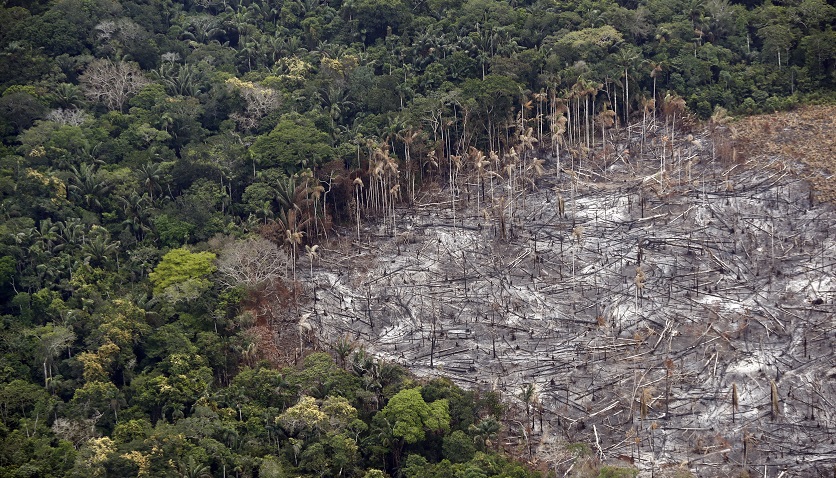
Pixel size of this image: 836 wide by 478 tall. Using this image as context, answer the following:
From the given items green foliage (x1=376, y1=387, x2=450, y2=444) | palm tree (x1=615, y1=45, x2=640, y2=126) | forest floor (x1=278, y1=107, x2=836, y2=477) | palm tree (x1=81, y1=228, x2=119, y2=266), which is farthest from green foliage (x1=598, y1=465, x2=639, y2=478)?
palm tree (x1=615, y1=45, x2=640, y2=126)

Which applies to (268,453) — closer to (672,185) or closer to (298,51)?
(672,185)

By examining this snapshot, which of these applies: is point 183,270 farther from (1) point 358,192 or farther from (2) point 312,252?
(1) point 358,192

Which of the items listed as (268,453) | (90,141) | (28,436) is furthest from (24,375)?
(90,141)

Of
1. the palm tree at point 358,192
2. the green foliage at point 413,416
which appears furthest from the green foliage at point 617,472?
the palm tree at point 358,192

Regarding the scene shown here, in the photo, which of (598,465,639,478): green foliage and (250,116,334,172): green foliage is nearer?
(598,465,639,478): green foliage

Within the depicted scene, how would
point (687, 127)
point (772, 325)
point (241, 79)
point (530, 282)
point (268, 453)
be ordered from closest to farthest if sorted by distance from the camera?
point (268, 453), point (772, 325), point (530, 282), point (687, 127), point (241, 79)

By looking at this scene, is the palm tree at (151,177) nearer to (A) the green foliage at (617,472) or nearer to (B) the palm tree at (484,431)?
(B) the palm tree at (484,431)

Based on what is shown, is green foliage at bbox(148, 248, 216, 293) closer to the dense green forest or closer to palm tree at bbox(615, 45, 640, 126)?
the dense green forest
